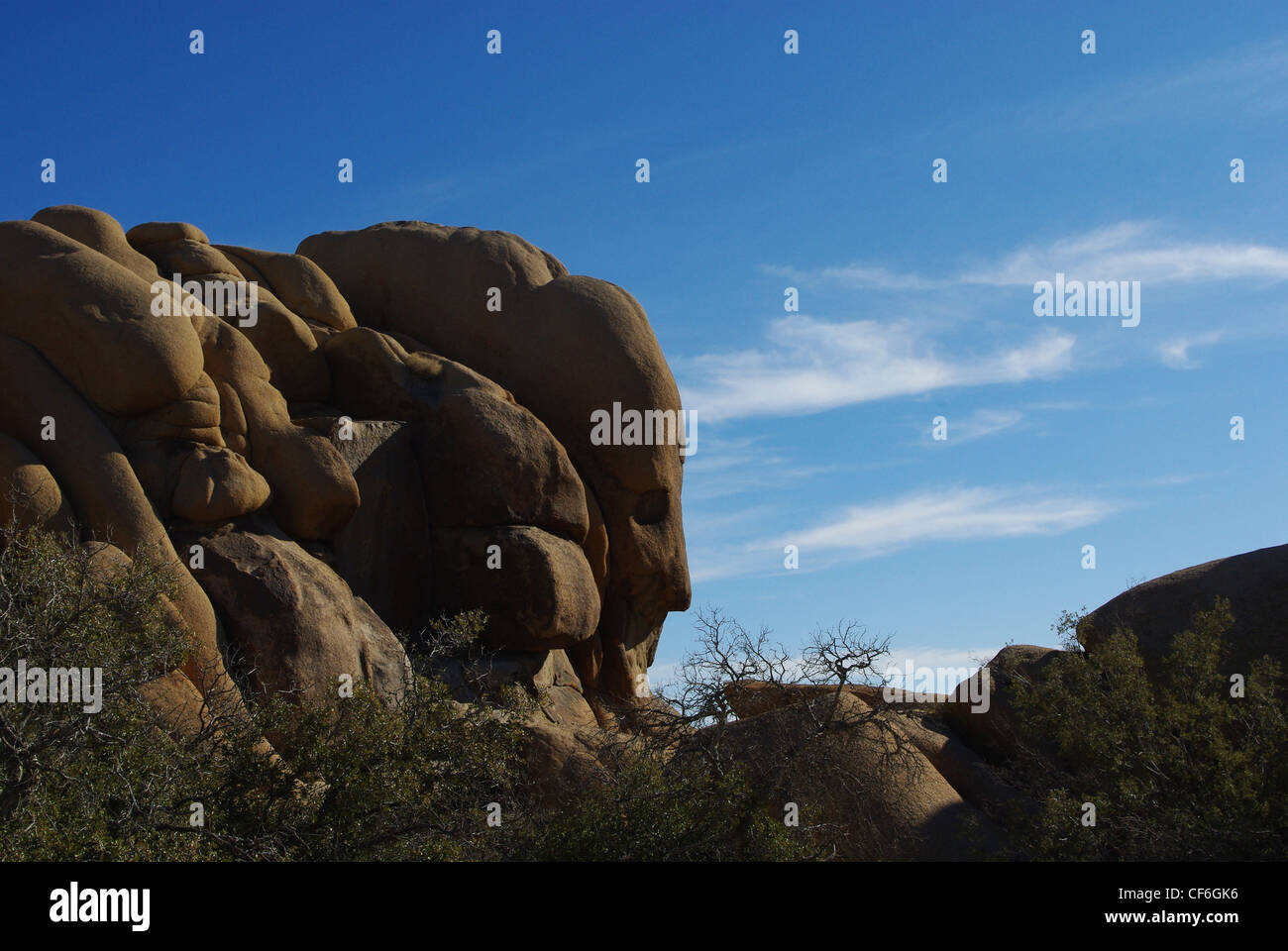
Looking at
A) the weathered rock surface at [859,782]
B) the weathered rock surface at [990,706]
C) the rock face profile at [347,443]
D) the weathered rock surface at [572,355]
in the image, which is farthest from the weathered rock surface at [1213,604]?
the rock face profile at [347,443]

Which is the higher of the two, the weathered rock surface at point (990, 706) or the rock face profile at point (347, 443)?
the rock face profile at point (347, 443)

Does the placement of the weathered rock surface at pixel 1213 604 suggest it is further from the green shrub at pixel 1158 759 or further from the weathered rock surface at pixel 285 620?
the weathered rock surface at pixel 285 620

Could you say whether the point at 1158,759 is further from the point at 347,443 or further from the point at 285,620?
the point at 347,443

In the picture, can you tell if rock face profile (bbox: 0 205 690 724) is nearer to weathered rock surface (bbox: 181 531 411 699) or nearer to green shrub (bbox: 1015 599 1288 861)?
weathered rock surface (bbox: 181 531 411 699)

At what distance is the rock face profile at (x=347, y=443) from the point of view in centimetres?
1466

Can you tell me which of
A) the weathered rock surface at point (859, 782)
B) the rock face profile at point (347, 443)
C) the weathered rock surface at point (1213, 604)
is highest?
the rock face profile at point (347, 443)

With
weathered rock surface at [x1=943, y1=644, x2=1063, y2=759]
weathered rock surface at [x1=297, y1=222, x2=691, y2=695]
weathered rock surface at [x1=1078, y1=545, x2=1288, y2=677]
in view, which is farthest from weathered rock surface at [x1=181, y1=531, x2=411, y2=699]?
weathered rock surface at [x1=1078, y1=545, x2=1288, y2=677]

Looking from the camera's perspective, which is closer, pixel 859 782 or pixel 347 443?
pixel 859 782

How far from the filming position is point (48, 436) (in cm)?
1447

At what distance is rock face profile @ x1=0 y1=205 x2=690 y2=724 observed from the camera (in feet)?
48.1

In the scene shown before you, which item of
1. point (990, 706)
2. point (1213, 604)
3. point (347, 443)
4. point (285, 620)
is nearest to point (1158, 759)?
point (990, 706)

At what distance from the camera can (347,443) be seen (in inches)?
699
